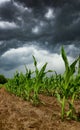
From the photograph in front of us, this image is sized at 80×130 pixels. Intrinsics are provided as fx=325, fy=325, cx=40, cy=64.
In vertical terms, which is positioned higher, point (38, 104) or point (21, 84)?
point (21, 84)

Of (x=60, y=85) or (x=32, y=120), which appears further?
(x=60, y=85)

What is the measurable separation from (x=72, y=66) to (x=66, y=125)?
49.5 inches

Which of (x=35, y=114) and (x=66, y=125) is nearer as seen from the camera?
(x=66, y=125)

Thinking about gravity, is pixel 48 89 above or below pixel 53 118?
above

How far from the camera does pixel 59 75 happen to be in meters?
13.0

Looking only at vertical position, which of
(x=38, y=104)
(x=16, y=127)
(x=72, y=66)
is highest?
(x=72, y=66)

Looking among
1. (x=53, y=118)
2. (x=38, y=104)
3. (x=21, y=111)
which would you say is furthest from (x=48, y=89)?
(x=53, y=118)

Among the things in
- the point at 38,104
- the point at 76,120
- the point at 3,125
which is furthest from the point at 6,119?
the point at 38,104

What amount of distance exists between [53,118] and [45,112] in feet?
2.34

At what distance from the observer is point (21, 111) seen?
25.6 ft

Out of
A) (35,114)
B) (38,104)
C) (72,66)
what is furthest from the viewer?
(38,104)

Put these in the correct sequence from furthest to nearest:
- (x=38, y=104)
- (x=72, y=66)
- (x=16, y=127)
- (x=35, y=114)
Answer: (x=38, y=104) → (x=35, y=114) → (x=72, y=66) → (x=16, y=127)

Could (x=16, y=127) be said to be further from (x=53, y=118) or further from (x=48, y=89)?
(x=48, y=89)

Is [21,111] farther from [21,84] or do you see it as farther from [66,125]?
[21,84]
